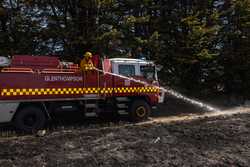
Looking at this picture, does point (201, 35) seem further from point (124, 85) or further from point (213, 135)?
point (213, 135)

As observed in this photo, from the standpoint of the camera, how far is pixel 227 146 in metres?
9.37

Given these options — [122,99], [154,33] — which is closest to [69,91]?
[122,99]

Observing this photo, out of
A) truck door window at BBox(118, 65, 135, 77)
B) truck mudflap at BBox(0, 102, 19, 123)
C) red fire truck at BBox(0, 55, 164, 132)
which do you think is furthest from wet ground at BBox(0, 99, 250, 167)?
truck door window at BBox(118, 65, 135, 77)

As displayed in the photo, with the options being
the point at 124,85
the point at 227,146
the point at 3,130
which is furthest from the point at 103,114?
the point at 227,146

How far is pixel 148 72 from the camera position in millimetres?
14891

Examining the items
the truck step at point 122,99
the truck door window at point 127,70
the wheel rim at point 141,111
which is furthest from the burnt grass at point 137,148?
the truck door window at point 127,70

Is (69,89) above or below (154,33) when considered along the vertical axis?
below

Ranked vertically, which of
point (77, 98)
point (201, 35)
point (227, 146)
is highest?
point (201, 35)

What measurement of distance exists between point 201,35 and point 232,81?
4524mm

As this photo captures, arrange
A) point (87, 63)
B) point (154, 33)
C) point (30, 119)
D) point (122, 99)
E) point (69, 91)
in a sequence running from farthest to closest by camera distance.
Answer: point (154, 33) < point (122, 99) < point (87, 63) < point (69, 91) < point (30, 119)

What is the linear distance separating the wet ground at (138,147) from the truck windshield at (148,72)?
2.98 m

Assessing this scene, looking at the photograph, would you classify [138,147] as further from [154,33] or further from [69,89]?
[154,33]

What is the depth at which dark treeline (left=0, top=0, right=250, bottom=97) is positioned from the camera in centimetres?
1723

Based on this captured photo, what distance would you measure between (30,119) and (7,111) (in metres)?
0.90
